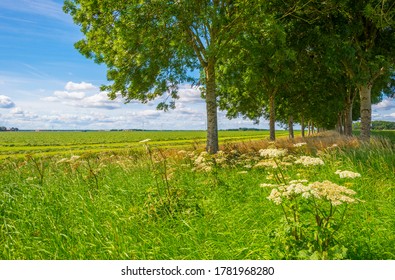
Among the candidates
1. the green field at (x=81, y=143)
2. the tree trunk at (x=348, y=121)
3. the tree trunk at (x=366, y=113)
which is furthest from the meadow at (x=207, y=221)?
the tree trunk at (x=348, y=121)

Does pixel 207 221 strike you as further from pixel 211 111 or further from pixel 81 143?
pixel 81 143

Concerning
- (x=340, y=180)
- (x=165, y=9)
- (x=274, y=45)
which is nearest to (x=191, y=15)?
(x=165, y=9)

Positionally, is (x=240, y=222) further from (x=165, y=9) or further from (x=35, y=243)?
(x=165, y=9)

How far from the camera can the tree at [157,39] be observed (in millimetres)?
11352

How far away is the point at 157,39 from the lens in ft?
38.9

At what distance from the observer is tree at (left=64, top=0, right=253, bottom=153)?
37.2 ft

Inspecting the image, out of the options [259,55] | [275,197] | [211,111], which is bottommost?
[275,197]

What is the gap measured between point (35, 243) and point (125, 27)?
895 cm

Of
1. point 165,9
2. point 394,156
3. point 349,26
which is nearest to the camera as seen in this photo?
point 394,156

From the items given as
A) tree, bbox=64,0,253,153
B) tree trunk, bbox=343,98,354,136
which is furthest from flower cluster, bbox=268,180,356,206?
tree trunk, bbox=343,98,354,136

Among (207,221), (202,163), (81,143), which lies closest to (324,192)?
(207,221)

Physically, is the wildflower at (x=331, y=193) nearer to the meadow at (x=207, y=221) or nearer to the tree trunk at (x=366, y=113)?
the meadow at (x=207, y=221)

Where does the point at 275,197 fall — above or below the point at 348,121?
below
